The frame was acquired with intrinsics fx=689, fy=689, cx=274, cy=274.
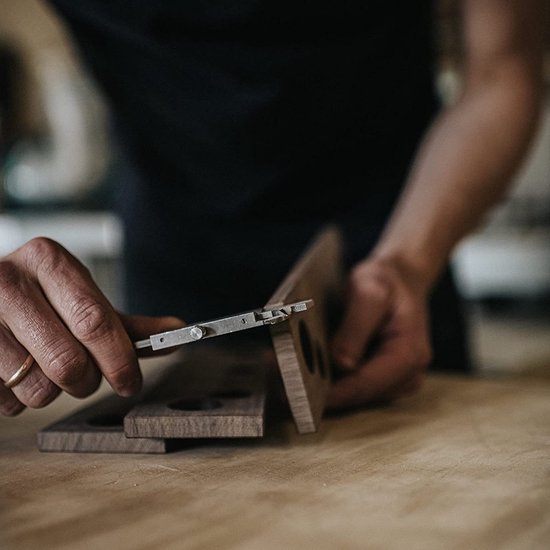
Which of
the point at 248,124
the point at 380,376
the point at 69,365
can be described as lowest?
the point at 380,376

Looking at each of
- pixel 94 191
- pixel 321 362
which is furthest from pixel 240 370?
pixel 94 191

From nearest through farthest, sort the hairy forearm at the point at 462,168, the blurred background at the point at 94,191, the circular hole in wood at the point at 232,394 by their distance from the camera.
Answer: the circular hole in wood at the point at 232,394 < the hairy forearm at the point at 462,168 < the blurred background at the point at 94,191

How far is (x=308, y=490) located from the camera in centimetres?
47

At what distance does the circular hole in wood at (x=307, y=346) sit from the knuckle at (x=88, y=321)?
0.17m

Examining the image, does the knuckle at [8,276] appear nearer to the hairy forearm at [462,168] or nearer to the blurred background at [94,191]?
the hairy forearm at [462,168]

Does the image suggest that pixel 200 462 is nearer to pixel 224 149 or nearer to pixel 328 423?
pixel 328 423

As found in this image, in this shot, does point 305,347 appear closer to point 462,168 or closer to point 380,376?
point 380,376

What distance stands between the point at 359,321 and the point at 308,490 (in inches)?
12.0

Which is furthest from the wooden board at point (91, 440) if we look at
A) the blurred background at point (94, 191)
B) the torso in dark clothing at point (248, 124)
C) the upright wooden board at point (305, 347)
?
the blurred background at point (94, 191)

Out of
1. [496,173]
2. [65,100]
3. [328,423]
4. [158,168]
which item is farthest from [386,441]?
[65,100]

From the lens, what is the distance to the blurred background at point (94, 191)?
233 cm

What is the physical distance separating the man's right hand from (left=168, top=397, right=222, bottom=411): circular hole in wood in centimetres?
4

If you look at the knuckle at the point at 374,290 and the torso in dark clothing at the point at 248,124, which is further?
the torso in dark clothing at the point at 248,124

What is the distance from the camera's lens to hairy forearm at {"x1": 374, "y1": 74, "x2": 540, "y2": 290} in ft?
3.11
